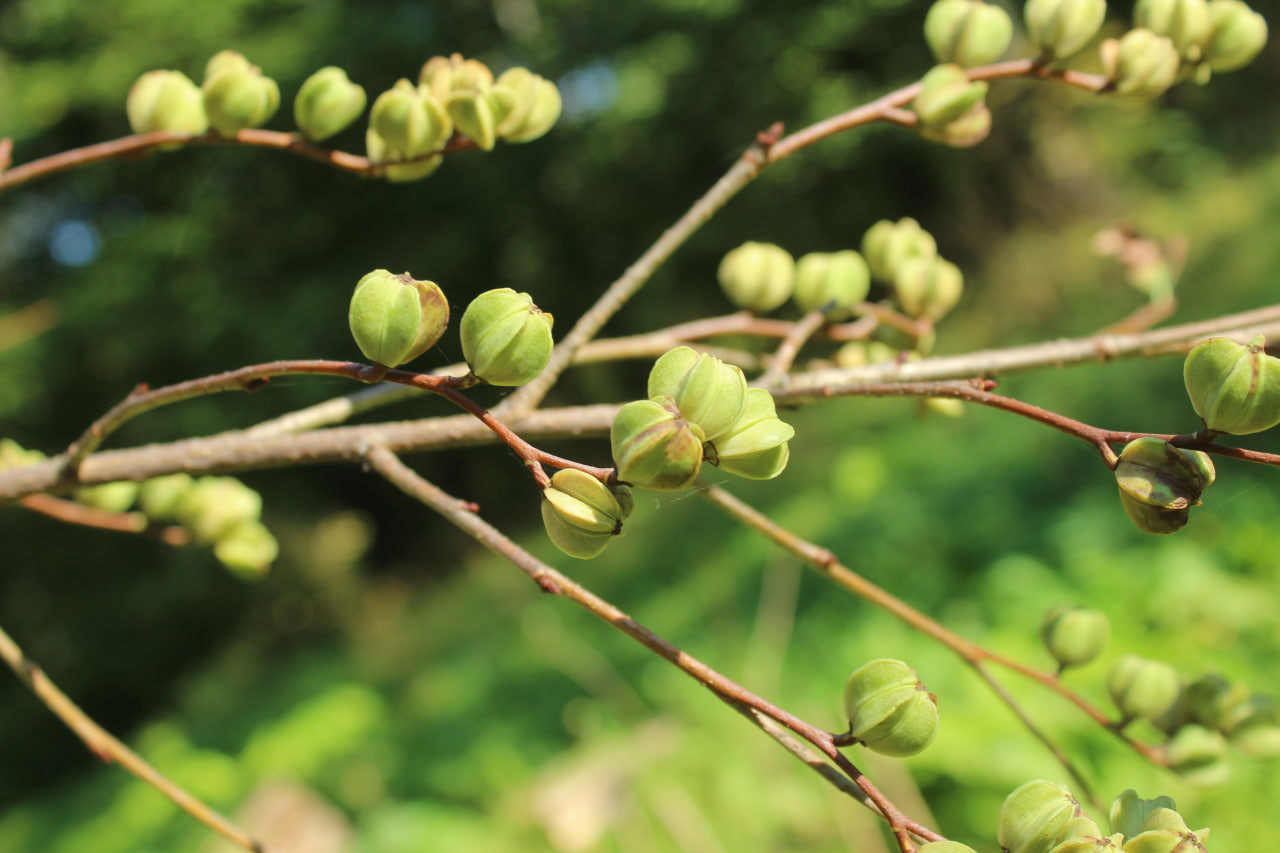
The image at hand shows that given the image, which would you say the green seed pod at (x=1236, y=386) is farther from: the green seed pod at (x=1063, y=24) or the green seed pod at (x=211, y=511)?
the green seed pod at (x=211, y=511)

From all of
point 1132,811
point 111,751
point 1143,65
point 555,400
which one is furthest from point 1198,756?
point 555,400

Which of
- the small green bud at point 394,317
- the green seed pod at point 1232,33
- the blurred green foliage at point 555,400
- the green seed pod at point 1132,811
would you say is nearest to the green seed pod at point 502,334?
the small green bud at point 394,317

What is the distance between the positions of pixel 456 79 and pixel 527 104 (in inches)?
1.9

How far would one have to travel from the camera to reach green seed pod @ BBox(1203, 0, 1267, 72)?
590mm

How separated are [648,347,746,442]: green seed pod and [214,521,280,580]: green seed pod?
1.48 feet

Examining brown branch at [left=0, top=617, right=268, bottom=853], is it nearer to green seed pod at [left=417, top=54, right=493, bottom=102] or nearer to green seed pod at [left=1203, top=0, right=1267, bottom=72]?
green seed pod at [left=417, top=54, right=493, bottom=102]

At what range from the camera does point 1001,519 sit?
239cm

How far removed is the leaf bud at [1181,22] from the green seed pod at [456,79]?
43cm

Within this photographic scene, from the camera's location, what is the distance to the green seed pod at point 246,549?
0.69m

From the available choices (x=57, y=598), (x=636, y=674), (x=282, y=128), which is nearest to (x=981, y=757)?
(x=636, y=674)

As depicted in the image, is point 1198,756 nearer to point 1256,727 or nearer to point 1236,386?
point 1256,727

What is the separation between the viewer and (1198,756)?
1.82ft

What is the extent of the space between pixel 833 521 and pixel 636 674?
80cm

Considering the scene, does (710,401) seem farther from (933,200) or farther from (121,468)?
(933,200)
